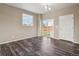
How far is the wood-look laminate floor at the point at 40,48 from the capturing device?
1642 millimetres

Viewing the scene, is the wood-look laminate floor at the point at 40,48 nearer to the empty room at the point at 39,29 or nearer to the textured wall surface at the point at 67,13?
the empty room at the point at 39,29

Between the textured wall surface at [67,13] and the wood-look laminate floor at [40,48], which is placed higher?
the textured wall surface at [67,13]

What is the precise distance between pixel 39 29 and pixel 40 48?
1.25 feet

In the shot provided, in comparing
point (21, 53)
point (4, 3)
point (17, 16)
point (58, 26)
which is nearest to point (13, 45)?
point (21, 53)

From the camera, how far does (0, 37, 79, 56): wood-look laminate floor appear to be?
5.39 feet

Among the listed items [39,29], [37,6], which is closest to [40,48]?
[39,29]

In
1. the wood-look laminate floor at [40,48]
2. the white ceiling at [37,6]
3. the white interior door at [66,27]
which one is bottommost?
the wood-look laminate floor at [40,48]

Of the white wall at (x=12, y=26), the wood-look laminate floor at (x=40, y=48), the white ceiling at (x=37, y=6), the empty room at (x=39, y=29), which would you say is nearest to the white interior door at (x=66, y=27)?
the empty room at (x=39, y=29)

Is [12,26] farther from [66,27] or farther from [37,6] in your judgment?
[66,27]

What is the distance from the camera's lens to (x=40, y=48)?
1.72 metres

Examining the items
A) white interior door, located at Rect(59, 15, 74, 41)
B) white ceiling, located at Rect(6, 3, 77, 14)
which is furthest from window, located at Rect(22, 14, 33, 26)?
white interior door, located at Rect(59, 15, 74, 41)

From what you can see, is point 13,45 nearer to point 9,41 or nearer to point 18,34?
point 9,41

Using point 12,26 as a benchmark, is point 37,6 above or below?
above

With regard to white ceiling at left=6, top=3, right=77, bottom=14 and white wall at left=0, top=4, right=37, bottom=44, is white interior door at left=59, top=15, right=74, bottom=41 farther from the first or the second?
white wall at left=0, top=4, right=37, bottom=44
